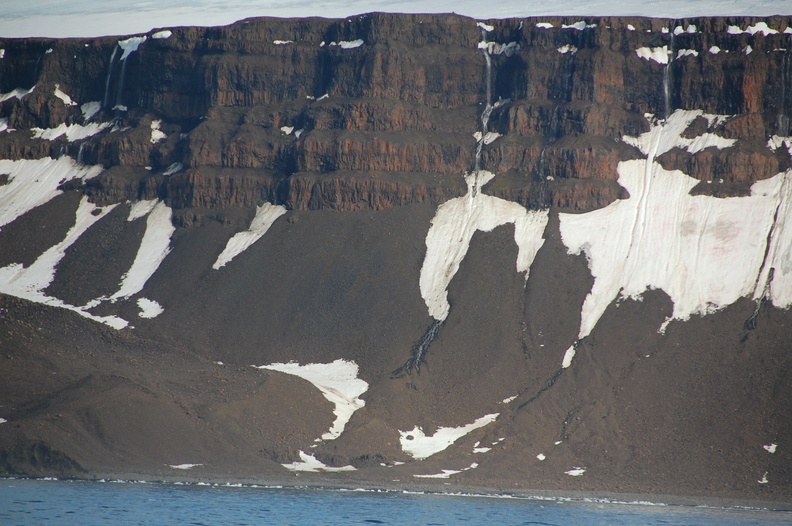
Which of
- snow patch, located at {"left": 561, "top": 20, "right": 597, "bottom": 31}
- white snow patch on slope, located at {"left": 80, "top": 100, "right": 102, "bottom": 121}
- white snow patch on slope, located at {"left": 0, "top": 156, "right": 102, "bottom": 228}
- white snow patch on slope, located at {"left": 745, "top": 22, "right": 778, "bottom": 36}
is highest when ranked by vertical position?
snow patch, located at {"left": 561, "top": 20, "right": 597, "bottom": 31}

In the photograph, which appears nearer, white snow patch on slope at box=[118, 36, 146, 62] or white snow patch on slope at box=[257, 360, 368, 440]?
white snow patch on slope at box=[257, 360, 368, 440]

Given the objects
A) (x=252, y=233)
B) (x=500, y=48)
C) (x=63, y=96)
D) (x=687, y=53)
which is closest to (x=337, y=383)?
(x=252, y=233)

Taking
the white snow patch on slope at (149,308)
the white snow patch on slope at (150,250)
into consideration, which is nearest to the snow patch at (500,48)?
the white snow patch on slope at (150,250)

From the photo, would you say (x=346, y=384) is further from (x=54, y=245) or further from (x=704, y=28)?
(x=704, y=28)

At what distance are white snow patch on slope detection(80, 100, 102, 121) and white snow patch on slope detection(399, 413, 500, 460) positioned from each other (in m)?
77.5

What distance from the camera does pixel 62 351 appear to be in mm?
129250

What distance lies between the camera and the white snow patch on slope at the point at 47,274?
5837 inches

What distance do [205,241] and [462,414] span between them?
43481mm

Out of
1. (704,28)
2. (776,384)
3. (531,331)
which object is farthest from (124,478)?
(704,28)

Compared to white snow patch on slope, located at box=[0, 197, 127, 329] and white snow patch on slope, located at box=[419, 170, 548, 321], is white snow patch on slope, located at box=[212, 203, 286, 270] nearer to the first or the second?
white snow patch on slope, located at box=[0, 197, 127, 329]

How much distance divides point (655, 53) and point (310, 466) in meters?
72.8

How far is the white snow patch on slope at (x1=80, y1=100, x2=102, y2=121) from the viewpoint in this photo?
601 feet

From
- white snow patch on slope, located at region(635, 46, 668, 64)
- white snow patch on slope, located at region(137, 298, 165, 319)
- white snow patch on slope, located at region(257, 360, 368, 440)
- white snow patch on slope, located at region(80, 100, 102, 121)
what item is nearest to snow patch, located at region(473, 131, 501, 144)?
white snow patch on slope, located at region(635, 46, 668, 64)

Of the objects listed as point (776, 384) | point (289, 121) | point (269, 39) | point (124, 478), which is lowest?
point (124, 478)
